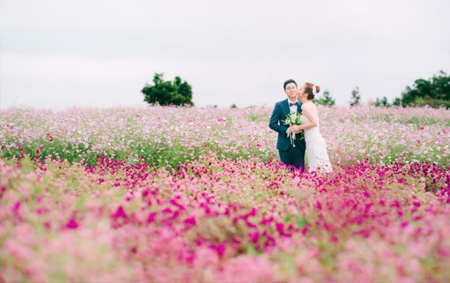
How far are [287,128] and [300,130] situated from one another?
0.83 feet

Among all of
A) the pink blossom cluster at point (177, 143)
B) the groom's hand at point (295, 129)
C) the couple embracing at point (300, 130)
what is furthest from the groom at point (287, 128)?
the pink blossom cluster at point (177, 143)

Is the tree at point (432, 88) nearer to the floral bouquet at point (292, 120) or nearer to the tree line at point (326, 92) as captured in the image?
the tree line at point (326, 92)

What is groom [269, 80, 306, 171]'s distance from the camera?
728cm

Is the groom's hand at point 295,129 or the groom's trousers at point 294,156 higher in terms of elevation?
the groom's hand at point 295,129

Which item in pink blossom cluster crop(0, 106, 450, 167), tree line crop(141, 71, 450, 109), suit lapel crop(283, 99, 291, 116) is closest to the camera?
suit lapel crop(283, 99, 291, 116)

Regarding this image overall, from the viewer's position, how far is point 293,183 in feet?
18.6

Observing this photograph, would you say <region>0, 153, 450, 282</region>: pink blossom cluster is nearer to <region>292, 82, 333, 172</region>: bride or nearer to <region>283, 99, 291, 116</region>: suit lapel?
<region>292, 82, 333, 172</region>: bride

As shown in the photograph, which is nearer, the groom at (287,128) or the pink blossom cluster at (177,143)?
the groom at (287,128)

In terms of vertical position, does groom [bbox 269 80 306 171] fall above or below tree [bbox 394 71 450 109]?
below

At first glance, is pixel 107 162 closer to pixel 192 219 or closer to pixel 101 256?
pixel 192 219

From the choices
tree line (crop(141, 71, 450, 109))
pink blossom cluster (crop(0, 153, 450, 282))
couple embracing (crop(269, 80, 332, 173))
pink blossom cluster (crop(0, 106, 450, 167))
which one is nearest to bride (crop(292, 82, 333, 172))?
couple embracing (crop(269, 80, 332, 173))

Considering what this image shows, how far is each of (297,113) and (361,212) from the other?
363 centimetres

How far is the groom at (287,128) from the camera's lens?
7.28 m

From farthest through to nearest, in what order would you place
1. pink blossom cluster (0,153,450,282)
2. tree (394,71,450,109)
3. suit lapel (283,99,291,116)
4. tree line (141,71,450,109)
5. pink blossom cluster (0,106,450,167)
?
tree (394,71,450,109), tree line (141,71,450,109), pink blossom cluster (0,106,450,167), suit lapel (283,99,291,116), pink blossom cluster (0,153,450,282)
